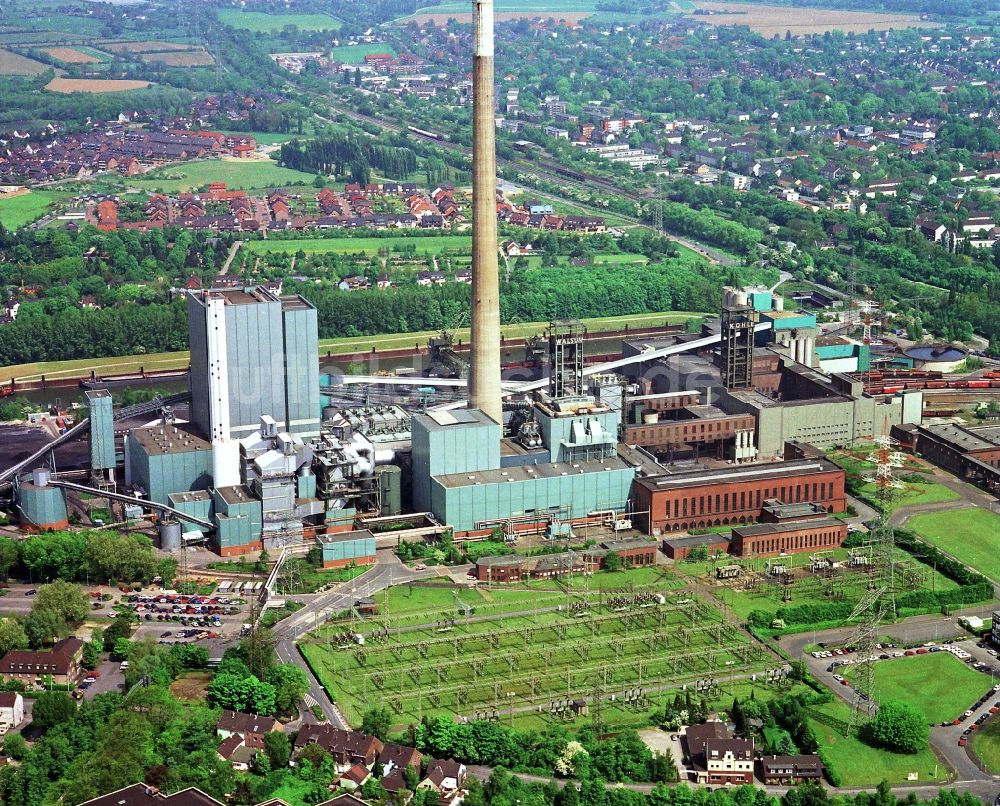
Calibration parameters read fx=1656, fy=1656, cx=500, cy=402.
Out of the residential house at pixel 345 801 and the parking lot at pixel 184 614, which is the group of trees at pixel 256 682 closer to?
the parking lot at pixel 184 614

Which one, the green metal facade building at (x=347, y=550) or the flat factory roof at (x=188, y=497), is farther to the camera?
the flat factory roof at (x=188, y=497)

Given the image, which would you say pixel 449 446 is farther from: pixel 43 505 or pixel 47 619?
pixel 47 619

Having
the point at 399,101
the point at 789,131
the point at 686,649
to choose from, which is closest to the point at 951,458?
the point at 686,649

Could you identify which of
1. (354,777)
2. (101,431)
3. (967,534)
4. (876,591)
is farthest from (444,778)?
(967,534)

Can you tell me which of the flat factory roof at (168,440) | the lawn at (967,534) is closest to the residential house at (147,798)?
the flat factory roof at (168,440)

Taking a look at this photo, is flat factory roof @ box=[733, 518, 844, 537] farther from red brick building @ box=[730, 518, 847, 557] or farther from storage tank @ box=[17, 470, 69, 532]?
storage tank @ box=[17, 470, 69, 532]

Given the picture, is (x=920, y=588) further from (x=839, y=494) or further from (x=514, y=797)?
(x=514, y=797)
